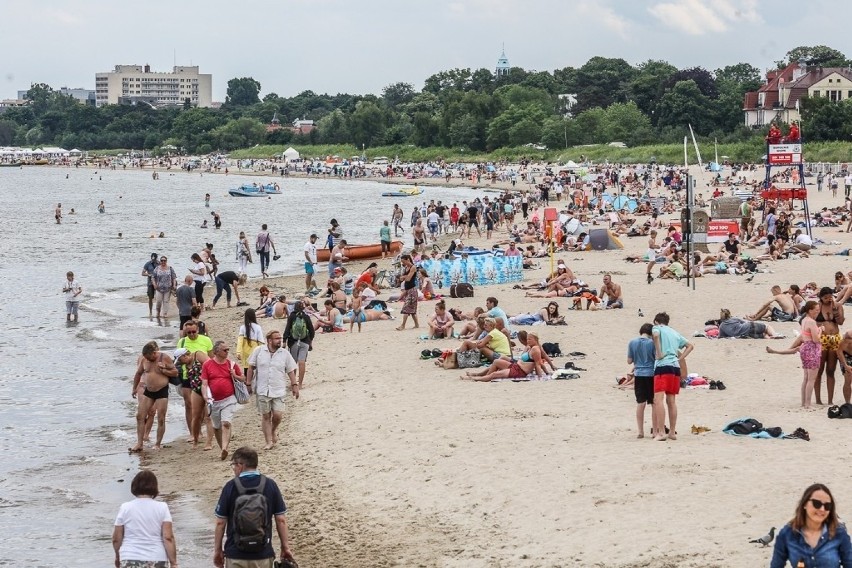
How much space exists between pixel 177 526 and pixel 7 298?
73.6 ft

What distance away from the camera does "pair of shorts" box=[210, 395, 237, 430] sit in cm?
1229

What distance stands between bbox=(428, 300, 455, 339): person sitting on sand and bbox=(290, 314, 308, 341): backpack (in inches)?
162

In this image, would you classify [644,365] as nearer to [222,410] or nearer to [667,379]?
[667,379]

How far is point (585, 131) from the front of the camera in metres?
112

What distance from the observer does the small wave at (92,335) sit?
75.7 ft

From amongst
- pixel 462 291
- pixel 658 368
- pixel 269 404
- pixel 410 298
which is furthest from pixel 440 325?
pixel 658 368

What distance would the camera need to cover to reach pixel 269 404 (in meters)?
12.5

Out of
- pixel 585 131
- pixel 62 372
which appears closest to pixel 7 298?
pixel 62 372

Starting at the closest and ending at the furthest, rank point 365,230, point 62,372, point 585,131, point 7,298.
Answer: point 62,372 → point 7,298 → point 365,230 → point 585,131

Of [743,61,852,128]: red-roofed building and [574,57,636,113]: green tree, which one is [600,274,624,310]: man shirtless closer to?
[743,61,852,128]: red-roofed building

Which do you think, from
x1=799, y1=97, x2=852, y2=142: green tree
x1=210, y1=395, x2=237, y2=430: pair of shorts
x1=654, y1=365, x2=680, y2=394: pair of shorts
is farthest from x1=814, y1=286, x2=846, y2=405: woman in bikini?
x1=799, y1=97, x2=852, y2=142: green tree

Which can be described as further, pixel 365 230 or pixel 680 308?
pixel 365 230

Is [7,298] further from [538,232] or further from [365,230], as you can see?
[365,230]

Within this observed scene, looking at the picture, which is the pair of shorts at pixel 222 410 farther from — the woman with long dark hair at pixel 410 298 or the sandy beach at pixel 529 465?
the woman with long dark hair at pixel 410 298
